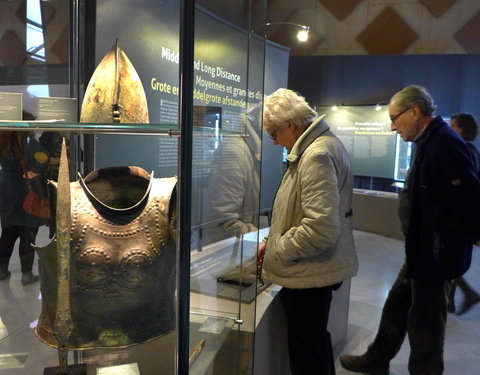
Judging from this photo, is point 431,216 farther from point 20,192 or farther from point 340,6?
point 340,6

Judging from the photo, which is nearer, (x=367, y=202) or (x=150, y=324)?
(x=150, y=324)

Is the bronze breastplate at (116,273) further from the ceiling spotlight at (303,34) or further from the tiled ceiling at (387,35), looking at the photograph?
the tiled ceiling at (387,35)

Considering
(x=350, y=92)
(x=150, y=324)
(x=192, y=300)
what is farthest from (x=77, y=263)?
(x=350, y=92)

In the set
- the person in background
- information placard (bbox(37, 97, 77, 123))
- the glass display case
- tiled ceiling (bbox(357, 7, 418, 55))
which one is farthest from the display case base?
tiled ceiling (bbox(357, 7, 418, 55))

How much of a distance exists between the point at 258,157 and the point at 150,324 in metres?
0.71

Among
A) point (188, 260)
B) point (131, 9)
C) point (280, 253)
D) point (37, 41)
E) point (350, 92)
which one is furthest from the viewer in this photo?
point (350, 92)

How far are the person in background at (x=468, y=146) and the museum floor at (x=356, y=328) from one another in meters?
0.06

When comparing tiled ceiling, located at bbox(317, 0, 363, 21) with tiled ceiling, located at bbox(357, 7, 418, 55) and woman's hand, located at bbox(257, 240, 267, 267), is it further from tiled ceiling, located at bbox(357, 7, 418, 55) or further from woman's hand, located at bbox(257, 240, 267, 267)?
woman's hand, located at bbox(257, 240, 267, 267)

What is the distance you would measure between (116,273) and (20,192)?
1748mm

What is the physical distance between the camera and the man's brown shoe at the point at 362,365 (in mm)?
2418

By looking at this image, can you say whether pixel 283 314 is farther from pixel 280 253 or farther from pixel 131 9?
pixel 131 9

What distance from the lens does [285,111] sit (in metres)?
1.73

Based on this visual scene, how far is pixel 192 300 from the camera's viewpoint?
897 mm

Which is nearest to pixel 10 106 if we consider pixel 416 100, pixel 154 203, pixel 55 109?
pixel 55 109
